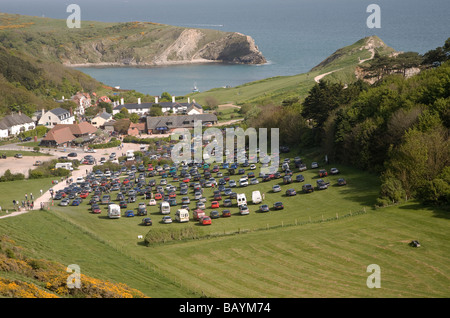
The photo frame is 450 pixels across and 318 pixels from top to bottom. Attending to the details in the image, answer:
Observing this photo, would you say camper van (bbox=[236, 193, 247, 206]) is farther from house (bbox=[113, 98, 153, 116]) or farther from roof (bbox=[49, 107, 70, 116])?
roof (bbox=[49, 107, 70, 116])

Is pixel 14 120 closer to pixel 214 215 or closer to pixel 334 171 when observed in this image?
pixel 214 215

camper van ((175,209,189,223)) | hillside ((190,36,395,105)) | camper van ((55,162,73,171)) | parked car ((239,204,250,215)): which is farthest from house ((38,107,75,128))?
parked car ((239,204,250,215))

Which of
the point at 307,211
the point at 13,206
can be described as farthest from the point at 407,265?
the point at 13,206

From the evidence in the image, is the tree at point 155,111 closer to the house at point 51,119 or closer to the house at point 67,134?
the house at point 67,134

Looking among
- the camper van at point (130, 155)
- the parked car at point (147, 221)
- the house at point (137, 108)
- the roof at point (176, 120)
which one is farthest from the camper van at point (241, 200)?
the house at point (137, 108)

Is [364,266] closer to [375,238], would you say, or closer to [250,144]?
[375,238]

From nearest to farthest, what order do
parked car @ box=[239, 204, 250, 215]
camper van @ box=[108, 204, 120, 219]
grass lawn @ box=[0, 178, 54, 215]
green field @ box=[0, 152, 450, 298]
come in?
green field @ box=[0, 152, 450, 298] → parked car @ box=[239, 204, 250, 215] → camper van @ box=[108, 204, 120, 219] → grass lawn @ box=[0, 178, 54, 215]

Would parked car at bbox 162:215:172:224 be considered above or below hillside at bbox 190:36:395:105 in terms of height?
below
